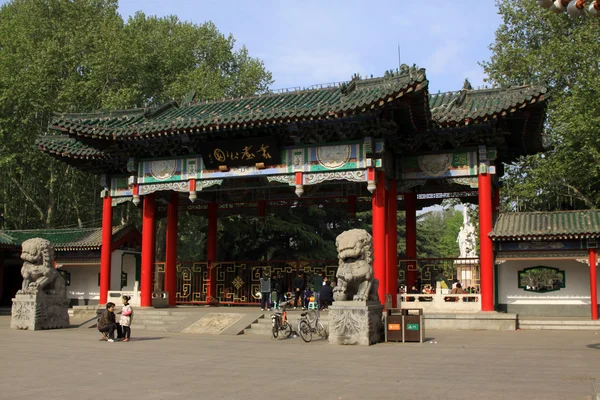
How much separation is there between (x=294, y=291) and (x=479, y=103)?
9.31 meters

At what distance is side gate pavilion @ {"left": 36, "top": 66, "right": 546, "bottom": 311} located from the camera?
17312 mm

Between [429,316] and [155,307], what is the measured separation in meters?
9.62

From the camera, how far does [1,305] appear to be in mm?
28453

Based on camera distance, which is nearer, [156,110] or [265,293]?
[265,293]

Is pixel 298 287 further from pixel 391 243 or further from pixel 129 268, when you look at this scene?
pixel 129 268

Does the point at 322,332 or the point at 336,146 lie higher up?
the point at 336,146

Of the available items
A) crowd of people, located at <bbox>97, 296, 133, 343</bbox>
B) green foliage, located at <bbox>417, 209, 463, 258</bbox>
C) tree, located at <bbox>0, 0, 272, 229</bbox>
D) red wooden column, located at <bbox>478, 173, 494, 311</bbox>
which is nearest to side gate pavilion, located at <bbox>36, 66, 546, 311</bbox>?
red wooden column, located at <bbox>478, 173, 494, 311</bbox>

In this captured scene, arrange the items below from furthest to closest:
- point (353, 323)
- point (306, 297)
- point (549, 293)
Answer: point (306, 297), point (549, 293), point (353, 323)

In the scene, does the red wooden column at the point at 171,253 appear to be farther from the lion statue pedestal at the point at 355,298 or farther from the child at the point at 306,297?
the lion statue pedestal at the point at 355,298

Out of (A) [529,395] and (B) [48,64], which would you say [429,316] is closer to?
(A) [529,395]

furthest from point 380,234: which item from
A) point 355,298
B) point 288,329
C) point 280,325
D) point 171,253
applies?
point 171,253

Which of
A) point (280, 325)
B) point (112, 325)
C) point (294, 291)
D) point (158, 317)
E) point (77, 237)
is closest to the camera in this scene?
point (112, 325)

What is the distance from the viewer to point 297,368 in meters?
10.1

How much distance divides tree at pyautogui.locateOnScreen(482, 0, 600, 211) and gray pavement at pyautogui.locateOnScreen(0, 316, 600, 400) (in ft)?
40.1
